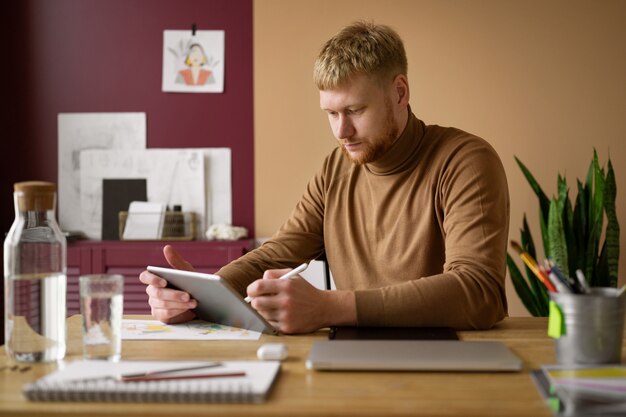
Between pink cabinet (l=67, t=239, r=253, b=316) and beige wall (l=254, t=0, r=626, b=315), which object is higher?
beige wall (l=254, t=0, r=626, b=315)

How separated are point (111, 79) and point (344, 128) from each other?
91.1 inches

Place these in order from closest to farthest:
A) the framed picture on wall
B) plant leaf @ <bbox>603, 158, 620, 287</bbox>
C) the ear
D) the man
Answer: the man → the ear → plant leaf @ <bbox>603, 158, 620, 287</bbox> → the framed picture on wall

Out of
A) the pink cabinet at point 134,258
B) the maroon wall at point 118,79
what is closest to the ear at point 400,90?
the pink cabinet at point 134,258

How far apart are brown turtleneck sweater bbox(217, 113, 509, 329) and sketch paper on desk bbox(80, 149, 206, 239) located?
1.76 meters

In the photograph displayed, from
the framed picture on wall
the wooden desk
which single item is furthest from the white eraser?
the framed picture on wall

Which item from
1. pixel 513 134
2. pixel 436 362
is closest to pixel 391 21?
pixel 513 134

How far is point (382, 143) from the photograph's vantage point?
2.12m

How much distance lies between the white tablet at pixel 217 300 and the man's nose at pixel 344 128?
0.68m

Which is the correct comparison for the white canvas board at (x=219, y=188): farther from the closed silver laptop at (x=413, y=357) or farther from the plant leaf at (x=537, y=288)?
the closed silver laptop at (x=413, y=357)

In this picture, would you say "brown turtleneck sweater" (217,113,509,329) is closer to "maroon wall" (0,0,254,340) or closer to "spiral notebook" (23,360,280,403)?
"spiral notebook" (23,360,280,403)

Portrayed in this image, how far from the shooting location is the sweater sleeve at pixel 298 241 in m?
2.10

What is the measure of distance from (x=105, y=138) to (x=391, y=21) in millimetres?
1617

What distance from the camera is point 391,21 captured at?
3875 mm

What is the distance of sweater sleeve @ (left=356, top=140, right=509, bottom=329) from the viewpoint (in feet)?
5.17
